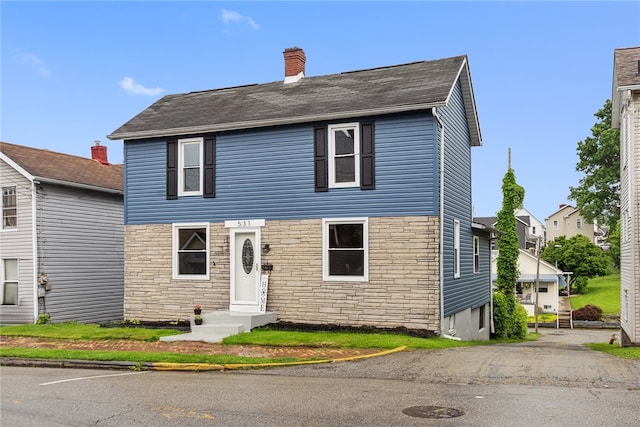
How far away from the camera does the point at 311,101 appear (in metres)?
18.7

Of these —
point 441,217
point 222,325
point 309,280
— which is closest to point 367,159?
point 441,217

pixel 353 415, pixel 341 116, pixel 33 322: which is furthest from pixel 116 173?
pixel 353 415

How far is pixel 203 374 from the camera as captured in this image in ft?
39.9

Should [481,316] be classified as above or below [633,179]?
below

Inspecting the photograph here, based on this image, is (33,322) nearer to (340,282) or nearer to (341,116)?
(340,282)

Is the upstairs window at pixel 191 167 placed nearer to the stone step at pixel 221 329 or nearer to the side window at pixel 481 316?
the stone step at pixel 221 329

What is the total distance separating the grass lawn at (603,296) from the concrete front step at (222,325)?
38590mm

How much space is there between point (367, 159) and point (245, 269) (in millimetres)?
4921

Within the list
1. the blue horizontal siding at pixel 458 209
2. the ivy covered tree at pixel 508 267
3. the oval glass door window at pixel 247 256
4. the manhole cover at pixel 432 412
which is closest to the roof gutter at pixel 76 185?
the oval glass door window at pixel 247 256

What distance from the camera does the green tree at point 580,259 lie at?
60469mm

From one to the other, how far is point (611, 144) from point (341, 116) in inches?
1664

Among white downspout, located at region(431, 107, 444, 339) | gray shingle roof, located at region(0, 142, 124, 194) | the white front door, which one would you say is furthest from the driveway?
gray shingle roof, located at region(0, 142, 124, 194)

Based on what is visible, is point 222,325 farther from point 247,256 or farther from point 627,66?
point 627,66

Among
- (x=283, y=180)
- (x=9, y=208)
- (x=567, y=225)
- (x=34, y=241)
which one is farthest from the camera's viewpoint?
(x=567, y=225)
